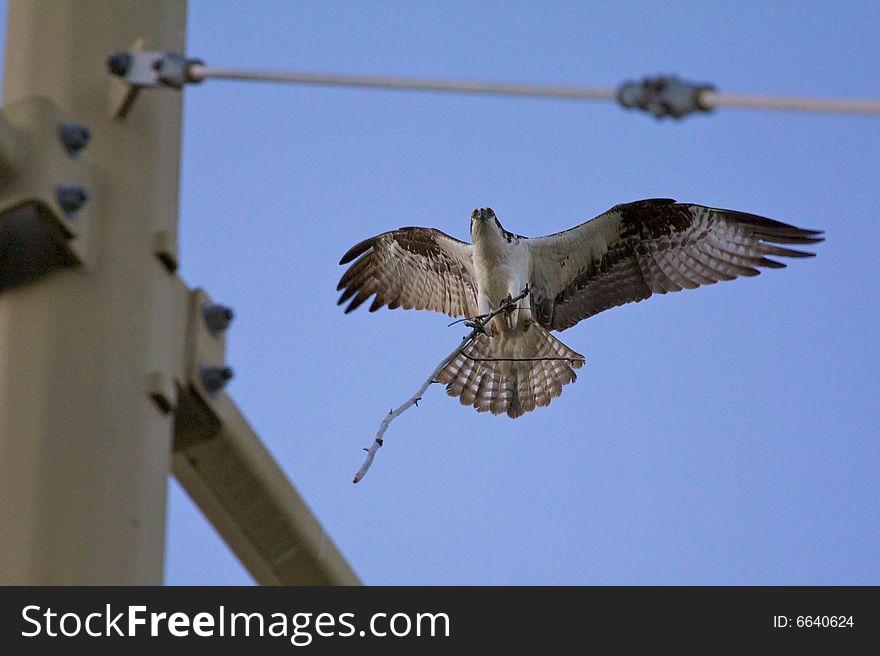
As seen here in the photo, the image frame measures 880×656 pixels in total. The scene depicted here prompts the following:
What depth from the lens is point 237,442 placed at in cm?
386

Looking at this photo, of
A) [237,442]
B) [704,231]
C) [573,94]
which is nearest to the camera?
[573,94]

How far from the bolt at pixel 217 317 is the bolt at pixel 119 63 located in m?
0.69

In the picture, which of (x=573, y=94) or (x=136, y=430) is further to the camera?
(x=136, y=430)

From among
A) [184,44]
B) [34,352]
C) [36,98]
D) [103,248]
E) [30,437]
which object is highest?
[184,44]

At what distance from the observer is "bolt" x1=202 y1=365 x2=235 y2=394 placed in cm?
369

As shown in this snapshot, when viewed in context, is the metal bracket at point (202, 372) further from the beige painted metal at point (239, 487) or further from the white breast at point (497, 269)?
the white breast at point (497, 269)

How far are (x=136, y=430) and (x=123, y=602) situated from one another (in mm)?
438

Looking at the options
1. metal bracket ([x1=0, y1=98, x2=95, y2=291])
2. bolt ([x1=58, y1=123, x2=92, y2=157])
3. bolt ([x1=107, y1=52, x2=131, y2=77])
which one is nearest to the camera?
metal bracket ([x1=0, y1=98, x2=95, y2=291])

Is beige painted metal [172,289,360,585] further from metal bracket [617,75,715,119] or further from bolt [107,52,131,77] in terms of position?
metal bracket [617,75,715,119]

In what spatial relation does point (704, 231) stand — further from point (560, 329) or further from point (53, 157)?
point (53, 157)

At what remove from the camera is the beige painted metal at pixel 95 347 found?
327 cm

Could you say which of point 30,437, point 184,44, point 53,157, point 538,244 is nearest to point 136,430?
point 30,437

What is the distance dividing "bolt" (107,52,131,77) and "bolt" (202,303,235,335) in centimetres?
69

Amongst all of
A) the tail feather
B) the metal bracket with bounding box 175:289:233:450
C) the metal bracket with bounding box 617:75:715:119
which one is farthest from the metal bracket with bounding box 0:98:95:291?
the tail feather
